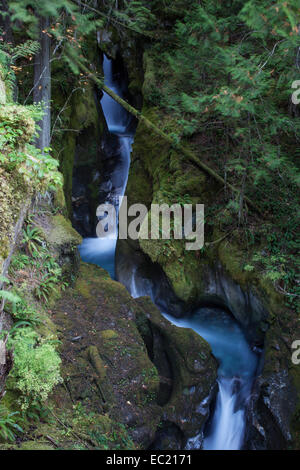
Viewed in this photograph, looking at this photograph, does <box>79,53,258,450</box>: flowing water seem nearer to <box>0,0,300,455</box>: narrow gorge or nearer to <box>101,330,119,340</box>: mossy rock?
<box>0,0,300,455</box>: narrow gorge

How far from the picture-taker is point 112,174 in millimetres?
12055

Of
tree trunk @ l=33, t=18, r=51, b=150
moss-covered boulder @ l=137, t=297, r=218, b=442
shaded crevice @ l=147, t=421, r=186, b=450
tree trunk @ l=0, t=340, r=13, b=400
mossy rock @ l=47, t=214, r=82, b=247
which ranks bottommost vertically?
shaded crevice @ l=147, t=421, r=186, b=450

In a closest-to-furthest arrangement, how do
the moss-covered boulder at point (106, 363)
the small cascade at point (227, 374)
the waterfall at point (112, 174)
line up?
1. the moss-covered boulder at point (106, 363)
2. the small cascade at point (227, 374)
3. the waterfall at point (112, 174)

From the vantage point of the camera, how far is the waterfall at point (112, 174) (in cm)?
1047

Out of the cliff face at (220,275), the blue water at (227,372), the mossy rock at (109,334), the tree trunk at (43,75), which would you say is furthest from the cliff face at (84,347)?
the tree trunk at (43,75)

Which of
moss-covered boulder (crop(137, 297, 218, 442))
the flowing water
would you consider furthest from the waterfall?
moss-covered boulder (crop(137, 297, 218, 442))

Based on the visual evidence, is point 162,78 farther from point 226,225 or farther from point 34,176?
point 34,176

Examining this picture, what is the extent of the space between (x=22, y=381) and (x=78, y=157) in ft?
28.0

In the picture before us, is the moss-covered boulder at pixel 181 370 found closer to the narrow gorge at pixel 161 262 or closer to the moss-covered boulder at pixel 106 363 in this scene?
the narrow gorge at pixel 161 262

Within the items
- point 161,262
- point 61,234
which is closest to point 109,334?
point 61,234

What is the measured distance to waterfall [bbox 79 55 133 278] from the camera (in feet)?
34.3

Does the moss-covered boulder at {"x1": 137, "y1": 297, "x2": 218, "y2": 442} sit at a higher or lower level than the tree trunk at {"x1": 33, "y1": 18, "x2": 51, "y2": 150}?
lower
